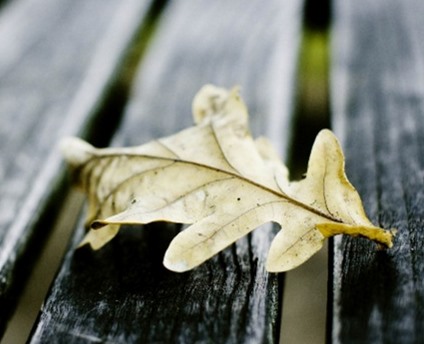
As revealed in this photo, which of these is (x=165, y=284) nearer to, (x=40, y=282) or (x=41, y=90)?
(x=40, y=282)

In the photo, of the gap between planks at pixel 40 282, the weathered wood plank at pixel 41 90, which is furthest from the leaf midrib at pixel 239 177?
the gap between planks at pixel 40 282

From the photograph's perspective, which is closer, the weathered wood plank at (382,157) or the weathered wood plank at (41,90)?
the weathered wood plank at (382,157)

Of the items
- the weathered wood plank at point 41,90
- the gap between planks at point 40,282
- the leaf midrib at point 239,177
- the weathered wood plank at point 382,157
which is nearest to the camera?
the weathered wood plank at point 382,157

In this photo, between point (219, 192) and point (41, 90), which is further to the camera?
point (41, 90)

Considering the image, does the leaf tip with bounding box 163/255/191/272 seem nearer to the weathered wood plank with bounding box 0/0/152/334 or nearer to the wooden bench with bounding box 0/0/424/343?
the wooden bench with bounding box 0/0/424/343

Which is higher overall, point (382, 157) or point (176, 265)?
point (176, 265)

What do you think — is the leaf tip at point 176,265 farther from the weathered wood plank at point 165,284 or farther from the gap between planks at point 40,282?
the gap between planks at point 40,282

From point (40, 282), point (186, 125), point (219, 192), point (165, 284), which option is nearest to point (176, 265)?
point (165, 284)
